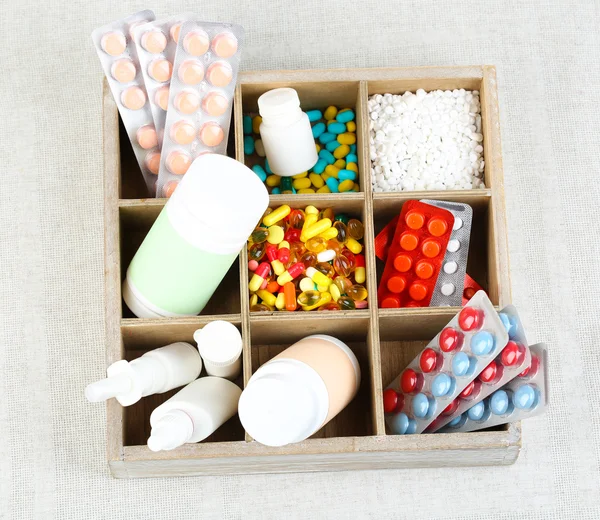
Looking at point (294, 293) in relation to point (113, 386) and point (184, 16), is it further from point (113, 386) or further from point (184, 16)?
point (184, 16)

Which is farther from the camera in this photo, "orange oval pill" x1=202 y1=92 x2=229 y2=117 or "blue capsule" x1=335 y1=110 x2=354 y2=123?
"blue capsule" x1=335 y1=110 x2=354 y2=123

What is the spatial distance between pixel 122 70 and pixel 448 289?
0.57 meters

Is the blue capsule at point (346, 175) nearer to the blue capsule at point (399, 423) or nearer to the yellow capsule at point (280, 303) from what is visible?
the yellow capsule at point (280, 303)

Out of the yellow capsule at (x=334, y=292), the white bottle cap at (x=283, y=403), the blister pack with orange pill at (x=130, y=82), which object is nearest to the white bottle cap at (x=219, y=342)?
the white bottle cap at (x=283, y=403)

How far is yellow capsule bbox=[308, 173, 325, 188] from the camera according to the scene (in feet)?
4.32

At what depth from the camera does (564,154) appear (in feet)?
4.71

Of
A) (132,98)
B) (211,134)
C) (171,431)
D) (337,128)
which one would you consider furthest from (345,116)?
(171,431)

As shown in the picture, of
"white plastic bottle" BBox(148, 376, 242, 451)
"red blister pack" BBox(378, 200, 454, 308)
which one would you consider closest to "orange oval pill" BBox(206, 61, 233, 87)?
"red blister pack" BBox(378, 200, 454, 308)

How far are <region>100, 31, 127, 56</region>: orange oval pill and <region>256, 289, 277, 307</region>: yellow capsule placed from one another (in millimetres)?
400

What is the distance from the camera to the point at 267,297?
123 cm

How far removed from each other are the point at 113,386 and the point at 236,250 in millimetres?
237

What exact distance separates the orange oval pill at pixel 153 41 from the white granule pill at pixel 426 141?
33 centimetres

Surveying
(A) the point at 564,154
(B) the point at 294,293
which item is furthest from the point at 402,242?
(A) the point at 564,154

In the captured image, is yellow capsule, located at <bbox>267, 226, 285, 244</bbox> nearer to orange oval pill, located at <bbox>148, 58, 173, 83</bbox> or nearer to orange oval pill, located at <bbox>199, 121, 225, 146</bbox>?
orange oval pill, located at <bbox>199, 121, 225, 146</bbox>
